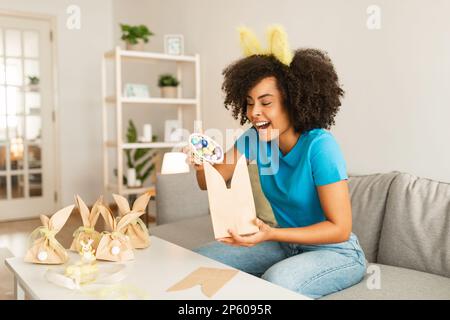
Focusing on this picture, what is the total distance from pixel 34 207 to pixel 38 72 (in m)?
1.41

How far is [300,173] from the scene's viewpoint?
1.45m

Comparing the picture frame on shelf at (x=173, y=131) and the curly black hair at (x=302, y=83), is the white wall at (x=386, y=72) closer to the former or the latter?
the curly black hair at (x=302, y=83)

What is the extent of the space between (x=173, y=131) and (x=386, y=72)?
2.18 metres

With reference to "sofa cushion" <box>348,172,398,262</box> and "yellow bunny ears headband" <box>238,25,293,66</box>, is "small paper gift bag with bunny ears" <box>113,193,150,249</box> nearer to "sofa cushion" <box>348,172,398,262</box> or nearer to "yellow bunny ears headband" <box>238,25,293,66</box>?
"yellow bunny ears headband" <box>238,25,293,66</box>

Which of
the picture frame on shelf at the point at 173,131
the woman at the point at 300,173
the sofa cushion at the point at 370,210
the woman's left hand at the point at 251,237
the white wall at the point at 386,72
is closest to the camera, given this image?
the woman's left hand at the point at 251,237

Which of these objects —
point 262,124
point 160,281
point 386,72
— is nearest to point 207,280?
point 160,281

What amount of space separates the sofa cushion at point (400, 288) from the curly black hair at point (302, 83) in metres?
0.54

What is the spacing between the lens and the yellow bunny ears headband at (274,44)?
1489mm

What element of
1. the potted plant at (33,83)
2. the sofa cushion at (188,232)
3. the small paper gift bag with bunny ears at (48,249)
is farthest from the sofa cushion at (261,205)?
the potted plant at (33,83)

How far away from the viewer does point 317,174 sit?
140cm

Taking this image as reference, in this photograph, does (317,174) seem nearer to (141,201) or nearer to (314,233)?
(314,233)

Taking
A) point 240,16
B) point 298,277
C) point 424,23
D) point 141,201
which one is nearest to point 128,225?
point 141,201

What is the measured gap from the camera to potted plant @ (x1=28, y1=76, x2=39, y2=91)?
189 inches

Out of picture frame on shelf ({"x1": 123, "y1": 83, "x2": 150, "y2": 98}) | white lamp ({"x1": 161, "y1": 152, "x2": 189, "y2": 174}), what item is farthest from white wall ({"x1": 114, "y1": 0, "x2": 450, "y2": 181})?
picture frame on shelf ({"x1": 123, "y1": 83, "x2": 150, "y2": 98})
